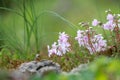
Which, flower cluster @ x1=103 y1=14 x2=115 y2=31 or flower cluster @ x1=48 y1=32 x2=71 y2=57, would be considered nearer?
flower cluster @ x1=103 y1=14 x2=115 y2=31

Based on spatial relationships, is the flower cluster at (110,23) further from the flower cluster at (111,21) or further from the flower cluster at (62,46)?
the flower cluster at (62,46)

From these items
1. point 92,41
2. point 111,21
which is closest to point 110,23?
point 111,21

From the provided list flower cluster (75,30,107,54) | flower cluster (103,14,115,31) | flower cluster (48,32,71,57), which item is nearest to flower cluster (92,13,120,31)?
flower cluster (103,14,115,31)

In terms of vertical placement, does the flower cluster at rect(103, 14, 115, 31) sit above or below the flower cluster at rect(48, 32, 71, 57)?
above

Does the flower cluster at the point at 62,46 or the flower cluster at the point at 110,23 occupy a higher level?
the flower cluster at the point at 110,23

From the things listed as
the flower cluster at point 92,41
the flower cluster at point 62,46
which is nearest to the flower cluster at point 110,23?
the flower cluster at point 92,41

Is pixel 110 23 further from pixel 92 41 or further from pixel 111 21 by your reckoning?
pixel 92 41

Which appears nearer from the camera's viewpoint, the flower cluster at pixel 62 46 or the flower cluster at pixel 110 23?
the flower cluster at pixel 110 23

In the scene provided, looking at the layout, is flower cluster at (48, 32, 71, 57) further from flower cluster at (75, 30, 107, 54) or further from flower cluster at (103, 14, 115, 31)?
flower cluster at (103, 14, 115, 31)

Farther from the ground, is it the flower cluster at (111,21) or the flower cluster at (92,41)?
the flower cluster at (111,21)

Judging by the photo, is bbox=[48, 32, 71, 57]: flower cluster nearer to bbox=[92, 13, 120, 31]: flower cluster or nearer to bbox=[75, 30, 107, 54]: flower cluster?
bbox=[75, 30, 107, 54]: flower cluster

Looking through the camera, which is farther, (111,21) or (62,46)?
(62,46)
